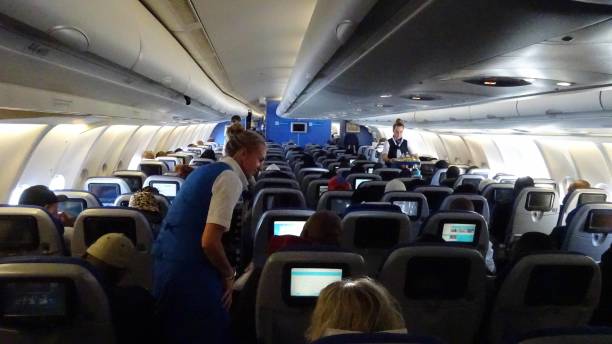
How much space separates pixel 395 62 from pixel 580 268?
2483 mm

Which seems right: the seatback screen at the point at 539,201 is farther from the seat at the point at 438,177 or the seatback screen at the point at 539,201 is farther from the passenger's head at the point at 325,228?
the passenger's head at the point at 325,228

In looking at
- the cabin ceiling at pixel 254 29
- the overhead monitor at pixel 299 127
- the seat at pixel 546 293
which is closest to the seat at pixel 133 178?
the cabin ceiling at pixel 254 29

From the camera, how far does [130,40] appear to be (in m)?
5.71

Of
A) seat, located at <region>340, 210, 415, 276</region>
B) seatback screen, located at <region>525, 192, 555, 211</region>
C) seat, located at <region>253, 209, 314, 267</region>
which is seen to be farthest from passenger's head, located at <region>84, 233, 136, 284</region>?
seatback screen, located at <region>525, 192, 555, 211</region>

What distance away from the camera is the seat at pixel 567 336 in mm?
1992

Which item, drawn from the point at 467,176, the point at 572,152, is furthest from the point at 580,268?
the point at 572,152

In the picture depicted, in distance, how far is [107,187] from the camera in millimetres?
8312

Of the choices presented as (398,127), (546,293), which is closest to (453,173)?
(398,127)

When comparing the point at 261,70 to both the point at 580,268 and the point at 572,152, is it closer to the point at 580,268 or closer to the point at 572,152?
the point at 572,152

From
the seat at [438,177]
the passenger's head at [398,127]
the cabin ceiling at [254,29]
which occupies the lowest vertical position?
the seat at [438,177]

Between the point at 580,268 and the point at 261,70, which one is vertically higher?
the point at 261,70

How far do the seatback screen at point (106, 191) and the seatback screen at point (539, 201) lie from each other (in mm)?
5536

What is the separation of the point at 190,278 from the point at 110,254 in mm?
495

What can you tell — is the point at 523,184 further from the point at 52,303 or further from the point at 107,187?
the point at 52,303
